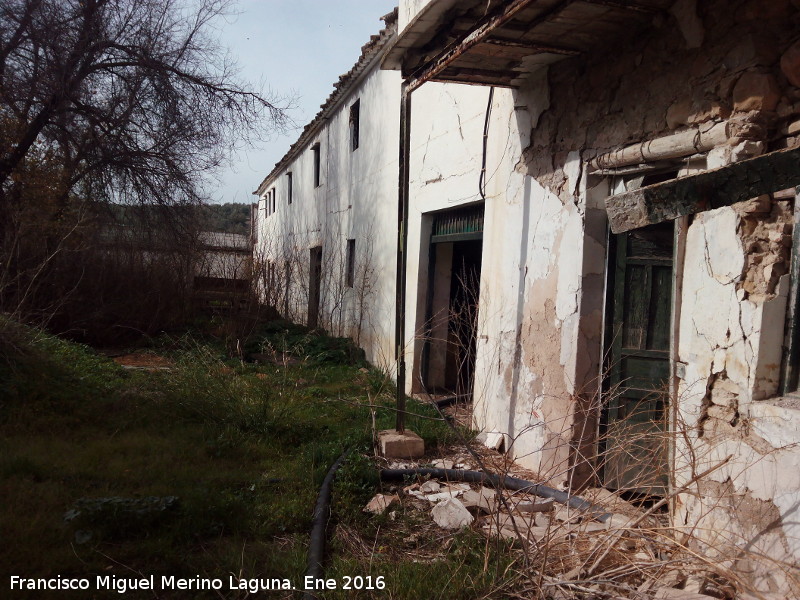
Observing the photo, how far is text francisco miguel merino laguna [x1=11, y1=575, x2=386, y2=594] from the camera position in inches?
116

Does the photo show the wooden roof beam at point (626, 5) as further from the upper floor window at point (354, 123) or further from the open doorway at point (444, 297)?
the upper floor window at point (354, 123)

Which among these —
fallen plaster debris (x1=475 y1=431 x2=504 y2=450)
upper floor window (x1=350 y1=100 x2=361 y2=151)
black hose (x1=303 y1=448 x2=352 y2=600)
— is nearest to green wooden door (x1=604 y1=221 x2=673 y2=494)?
fallen plaster debris (x1=475 y1=431 x2=504 y2=450)

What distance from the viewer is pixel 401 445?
17.2 ft

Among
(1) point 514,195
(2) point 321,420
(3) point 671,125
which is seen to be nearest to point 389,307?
(2) point 321,420

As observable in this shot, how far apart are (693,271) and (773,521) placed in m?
1.38

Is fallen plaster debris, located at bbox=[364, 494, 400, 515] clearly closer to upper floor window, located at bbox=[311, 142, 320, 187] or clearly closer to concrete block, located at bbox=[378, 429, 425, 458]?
concrete block, located at bbox=[378, 429, 425, 458]

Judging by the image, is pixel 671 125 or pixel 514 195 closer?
pixel 671 125

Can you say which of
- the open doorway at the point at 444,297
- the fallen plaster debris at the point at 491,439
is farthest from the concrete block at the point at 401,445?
the open doorway at the point at 444,297

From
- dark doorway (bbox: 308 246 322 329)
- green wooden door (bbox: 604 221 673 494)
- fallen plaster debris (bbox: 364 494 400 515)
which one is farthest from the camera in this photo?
dark doorway (bbox: 308 246 322 329)

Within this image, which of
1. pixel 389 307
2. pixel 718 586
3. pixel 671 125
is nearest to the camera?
pixel 718 586

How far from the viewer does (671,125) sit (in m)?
3.83

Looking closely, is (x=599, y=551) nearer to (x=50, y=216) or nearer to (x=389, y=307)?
(x=389, y=307)

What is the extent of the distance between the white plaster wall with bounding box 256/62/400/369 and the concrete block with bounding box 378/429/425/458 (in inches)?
112

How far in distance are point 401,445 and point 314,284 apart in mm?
9831
